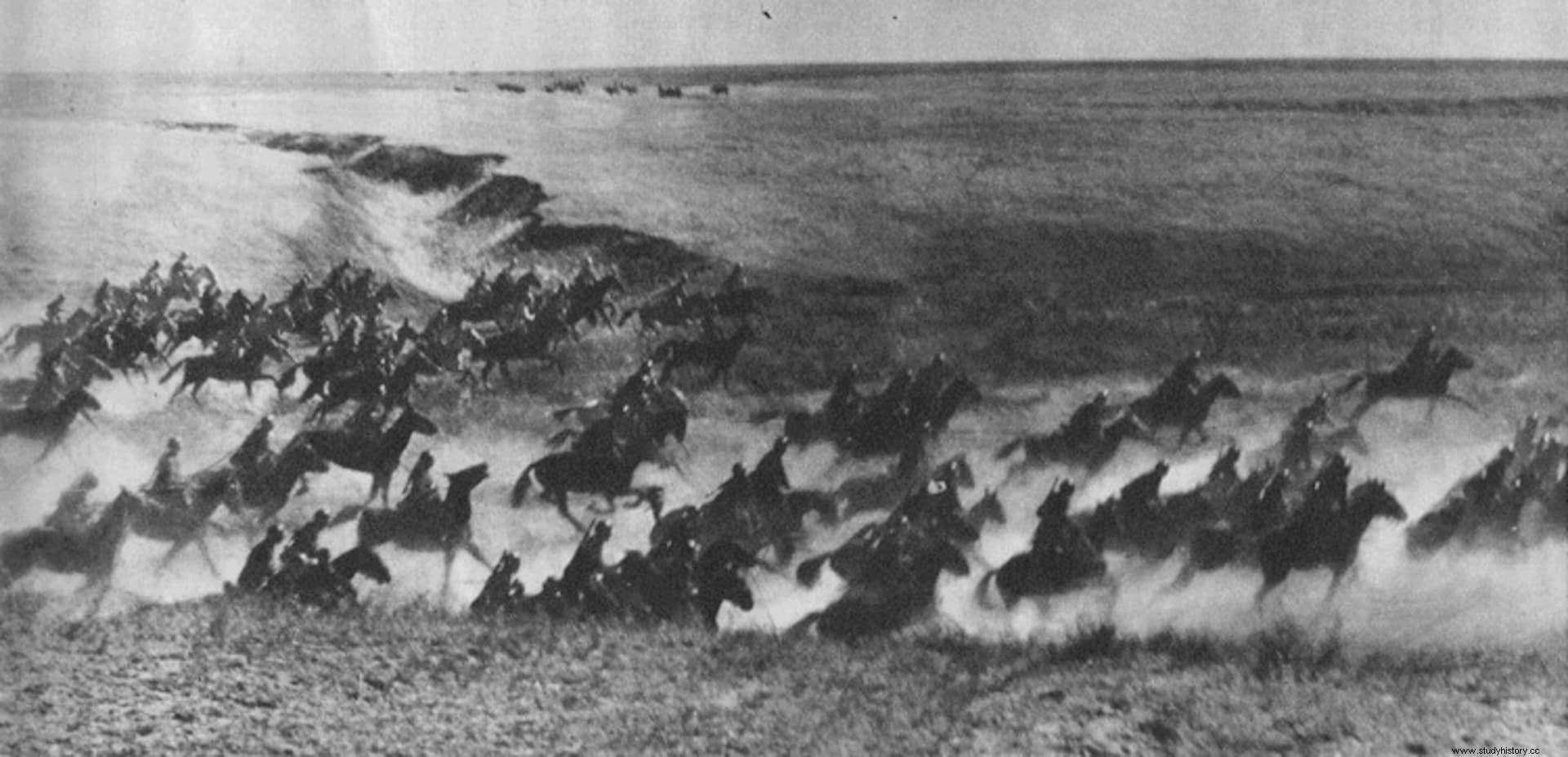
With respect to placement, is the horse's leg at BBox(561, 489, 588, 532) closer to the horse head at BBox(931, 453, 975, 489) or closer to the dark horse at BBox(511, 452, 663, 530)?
the dark horse at BBox(511, 452, 663, 530)

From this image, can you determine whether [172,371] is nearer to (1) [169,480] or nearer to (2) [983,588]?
(1) [169,480]

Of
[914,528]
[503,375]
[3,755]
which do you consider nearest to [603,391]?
[503,375]

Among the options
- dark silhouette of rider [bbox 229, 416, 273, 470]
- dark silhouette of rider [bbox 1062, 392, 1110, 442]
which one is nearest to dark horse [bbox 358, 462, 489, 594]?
dark silhouette of rider [bbox 229, 416, 273, 470]

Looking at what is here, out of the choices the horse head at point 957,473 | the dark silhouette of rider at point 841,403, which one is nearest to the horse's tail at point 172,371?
the dark silhouette of rider at point 841,403

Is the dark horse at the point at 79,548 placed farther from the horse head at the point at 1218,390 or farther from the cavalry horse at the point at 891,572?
the horse head at the point at 1218,390

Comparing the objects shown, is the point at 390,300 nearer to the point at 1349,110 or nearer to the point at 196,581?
the point at 196,581

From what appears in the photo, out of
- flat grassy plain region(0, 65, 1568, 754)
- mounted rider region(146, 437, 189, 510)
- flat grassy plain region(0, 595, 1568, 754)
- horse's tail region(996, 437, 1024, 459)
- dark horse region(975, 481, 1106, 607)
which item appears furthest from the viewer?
horse's tail region(996, 437, 1024, 459)
